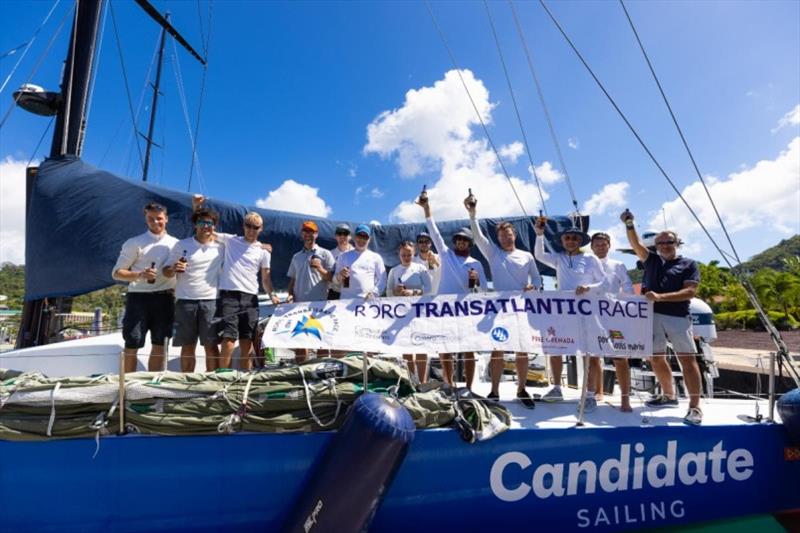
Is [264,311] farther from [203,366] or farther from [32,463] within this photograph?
[32,463]

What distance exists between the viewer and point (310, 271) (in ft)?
13.7

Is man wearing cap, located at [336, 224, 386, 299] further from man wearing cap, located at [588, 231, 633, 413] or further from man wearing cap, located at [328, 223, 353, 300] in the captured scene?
man wearing cap, located at [588, 231, 633, 413]

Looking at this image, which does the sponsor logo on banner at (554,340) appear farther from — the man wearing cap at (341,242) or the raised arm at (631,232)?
the man wearing cap at (341,242)

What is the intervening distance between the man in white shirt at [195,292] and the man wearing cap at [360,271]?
1.15 meters

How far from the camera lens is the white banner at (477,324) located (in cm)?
332

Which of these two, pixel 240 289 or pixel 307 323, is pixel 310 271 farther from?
pixel 307 323

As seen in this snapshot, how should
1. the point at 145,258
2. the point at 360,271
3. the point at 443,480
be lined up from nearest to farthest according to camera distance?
1. the point at 443,480
2. the point at 145,258
3. the point at 360,271

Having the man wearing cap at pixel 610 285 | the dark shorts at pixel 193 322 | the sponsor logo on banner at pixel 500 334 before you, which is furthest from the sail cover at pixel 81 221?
the man wearing cap at pixel 610 285

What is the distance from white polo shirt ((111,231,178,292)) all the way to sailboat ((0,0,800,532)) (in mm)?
965

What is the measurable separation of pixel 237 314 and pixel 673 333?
3.73m

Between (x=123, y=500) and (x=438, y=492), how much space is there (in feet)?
5.96

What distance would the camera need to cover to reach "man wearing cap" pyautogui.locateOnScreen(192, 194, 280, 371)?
356 cm

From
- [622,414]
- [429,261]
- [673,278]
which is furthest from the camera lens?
[429,261]

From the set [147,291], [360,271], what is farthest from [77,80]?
[360,271]
